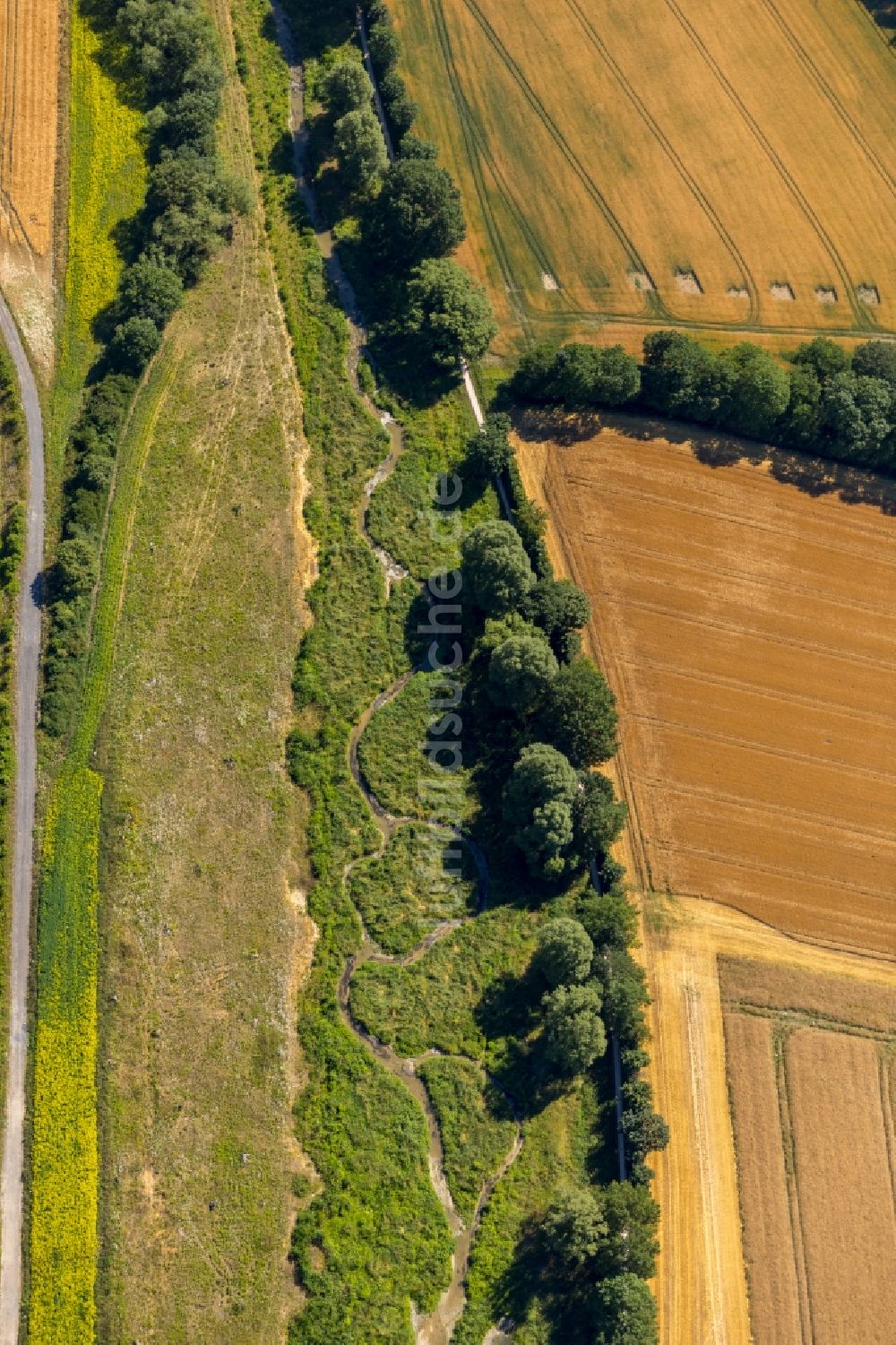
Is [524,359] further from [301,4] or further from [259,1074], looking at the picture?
[259,1074]

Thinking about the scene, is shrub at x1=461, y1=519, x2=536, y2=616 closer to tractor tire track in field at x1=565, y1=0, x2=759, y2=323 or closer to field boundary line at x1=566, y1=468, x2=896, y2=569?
field boundary line at x1=566, y1=468, x2=896, y2=569

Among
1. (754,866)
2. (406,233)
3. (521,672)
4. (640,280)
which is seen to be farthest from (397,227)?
(754,866)

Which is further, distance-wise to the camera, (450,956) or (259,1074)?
(450,956)

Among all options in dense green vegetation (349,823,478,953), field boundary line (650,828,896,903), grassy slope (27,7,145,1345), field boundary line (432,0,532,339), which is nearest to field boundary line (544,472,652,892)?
field boundary line (650,828,896,903)

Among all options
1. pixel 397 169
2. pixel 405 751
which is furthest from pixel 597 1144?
pixel 397 169

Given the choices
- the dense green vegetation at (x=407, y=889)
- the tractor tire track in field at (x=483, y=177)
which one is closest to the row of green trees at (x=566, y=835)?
the dense green vegetation at (x=407, y=889)

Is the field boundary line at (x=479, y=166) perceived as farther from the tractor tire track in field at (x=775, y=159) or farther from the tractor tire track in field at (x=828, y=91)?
the tractor tire track in field at (x=828, y=91)

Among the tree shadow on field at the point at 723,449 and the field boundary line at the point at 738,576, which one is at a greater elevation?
the tree shadow on field at the point at 723,449
